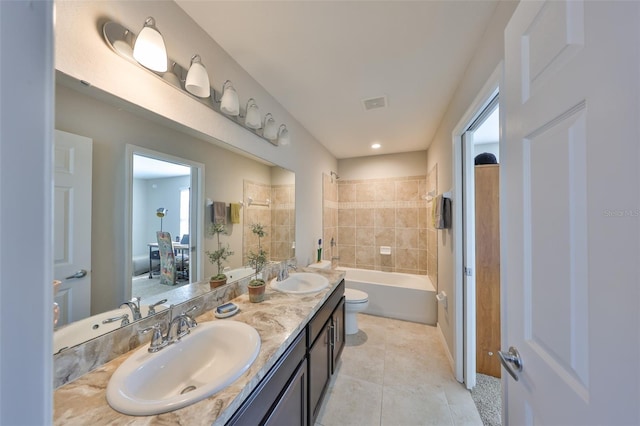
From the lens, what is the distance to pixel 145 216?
1.05m

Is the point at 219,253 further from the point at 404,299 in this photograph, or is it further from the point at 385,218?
the point at 385,218

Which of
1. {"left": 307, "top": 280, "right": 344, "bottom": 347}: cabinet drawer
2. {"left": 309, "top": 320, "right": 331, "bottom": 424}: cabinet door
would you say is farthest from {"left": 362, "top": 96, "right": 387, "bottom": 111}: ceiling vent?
{"left": 309, "top": 320, "right": 331, "bottom": 424}: cabinet door

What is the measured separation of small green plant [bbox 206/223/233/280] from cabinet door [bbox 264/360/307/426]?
727mm

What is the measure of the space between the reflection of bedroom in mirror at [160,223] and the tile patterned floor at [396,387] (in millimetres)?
1399

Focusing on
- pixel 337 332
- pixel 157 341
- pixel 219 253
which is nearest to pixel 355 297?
pixel 337 332

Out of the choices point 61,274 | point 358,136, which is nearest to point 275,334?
point 61,274

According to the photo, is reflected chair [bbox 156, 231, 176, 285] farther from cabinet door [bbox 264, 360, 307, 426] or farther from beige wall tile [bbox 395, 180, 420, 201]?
beige wall tile [bbox 395, 180, 420, 201]

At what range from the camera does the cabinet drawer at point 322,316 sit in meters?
1.32

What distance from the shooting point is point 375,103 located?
207 cm

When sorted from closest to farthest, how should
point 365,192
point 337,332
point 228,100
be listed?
point 228,100
point 337,332
point 365,192

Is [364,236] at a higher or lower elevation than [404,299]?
higher

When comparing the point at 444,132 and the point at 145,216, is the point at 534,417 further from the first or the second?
the point at 444,132

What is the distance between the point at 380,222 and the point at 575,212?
10.8ft

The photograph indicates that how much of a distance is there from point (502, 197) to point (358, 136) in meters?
2.13
